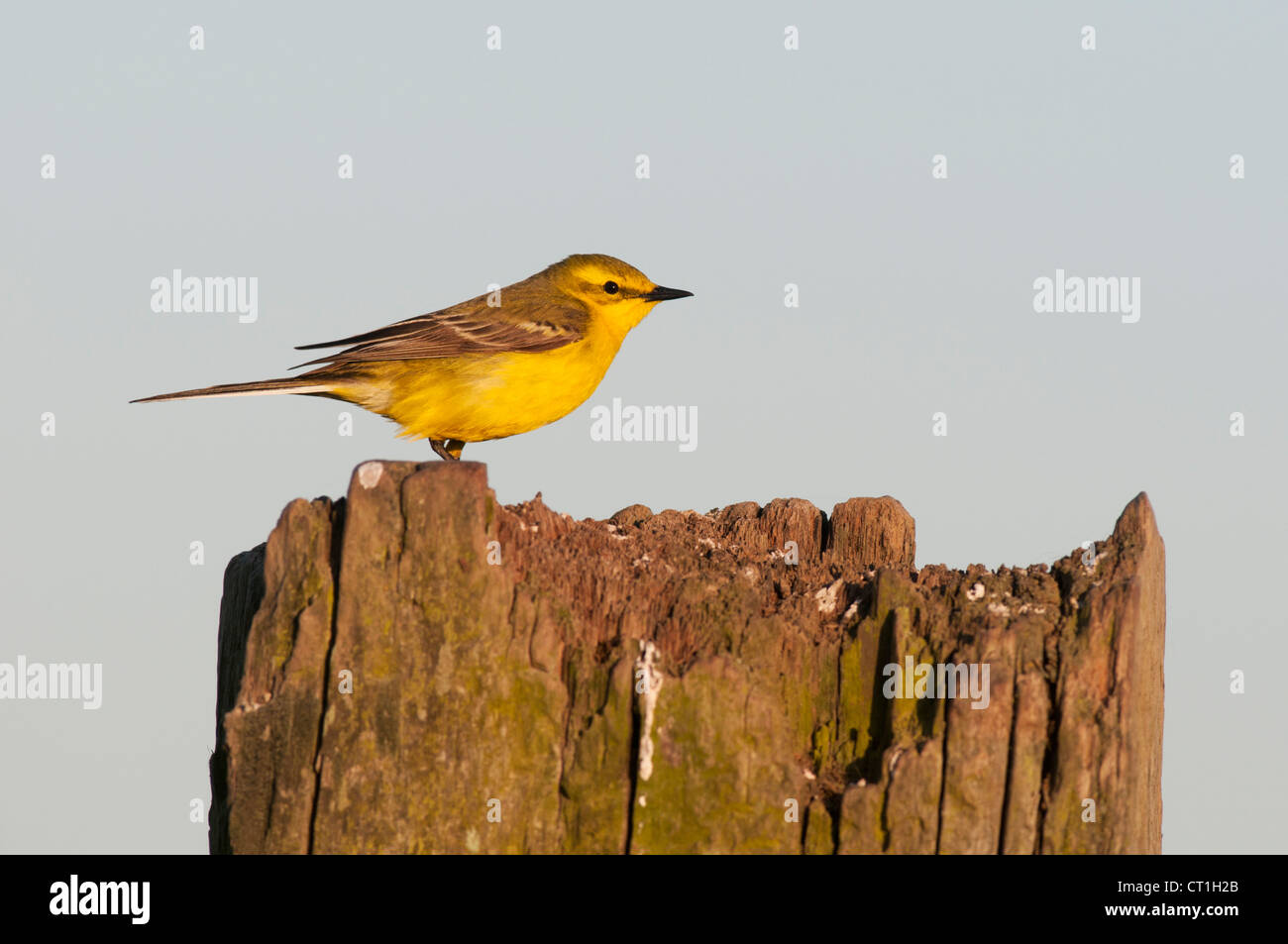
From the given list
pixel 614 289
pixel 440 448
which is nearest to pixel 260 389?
pixel 440 448

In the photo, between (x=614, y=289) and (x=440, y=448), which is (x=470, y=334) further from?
(x=614, y=289)

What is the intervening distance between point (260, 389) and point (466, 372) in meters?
1.38

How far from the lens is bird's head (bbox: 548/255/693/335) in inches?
385

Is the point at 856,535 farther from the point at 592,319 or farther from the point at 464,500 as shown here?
the point at 592,319

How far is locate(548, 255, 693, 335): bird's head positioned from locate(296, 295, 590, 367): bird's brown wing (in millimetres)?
387

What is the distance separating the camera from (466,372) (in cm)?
875

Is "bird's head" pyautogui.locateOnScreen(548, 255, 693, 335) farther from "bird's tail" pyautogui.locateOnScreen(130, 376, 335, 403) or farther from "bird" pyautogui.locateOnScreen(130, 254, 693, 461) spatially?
"bird's tail" pyautogui.locateOnScreen(130, 376, 335, 403)

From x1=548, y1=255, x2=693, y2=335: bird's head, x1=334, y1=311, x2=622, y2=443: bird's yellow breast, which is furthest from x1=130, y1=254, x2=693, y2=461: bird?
x1=548, y1=255, x2=693, y2=335: bird's head

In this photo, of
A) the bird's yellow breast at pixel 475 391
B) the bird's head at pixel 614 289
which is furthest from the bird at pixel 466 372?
the bird's head at pixel 614 289

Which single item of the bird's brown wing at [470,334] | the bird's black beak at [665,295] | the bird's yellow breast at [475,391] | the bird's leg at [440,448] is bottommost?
the bird's leg at [440,448]

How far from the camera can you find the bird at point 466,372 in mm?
8695

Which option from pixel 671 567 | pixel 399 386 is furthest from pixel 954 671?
pixel 399 386

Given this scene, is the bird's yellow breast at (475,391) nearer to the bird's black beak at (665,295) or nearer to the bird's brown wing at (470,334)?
the bird's brown wing at (470,334)
